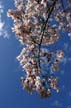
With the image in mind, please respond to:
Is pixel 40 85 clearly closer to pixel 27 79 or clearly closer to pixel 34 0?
pixel 27 79

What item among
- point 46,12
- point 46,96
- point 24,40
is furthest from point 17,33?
point 46,96

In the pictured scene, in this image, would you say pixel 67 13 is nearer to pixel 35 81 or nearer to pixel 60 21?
pixel 60 21

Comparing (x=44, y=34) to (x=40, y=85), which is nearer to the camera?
(x=40, y=85)

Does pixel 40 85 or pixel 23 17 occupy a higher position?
pixel 23 17

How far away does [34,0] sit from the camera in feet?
100

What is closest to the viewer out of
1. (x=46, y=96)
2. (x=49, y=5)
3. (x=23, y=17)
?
(x=46, y=96)

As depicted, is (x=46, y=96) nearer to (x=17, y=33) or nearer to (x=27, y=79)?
(x=27, y=79)

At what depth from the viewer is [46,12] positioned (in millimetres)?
29453

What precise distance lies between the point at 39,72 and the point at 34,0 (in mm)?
4835

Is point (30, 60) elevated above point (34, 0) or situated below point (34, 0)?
below

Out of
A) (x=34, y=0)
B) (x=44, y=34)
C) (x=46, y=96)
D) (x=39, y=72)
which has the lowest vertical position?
(x=46, y=96)

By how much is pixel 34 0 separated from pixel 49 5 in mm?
1603

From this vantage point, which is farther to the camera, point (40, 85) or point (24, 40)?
point (24, 40)

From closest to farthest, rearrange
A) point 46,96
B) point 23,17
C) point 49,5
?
point 46,96 → point 49,5 → point 23,17
